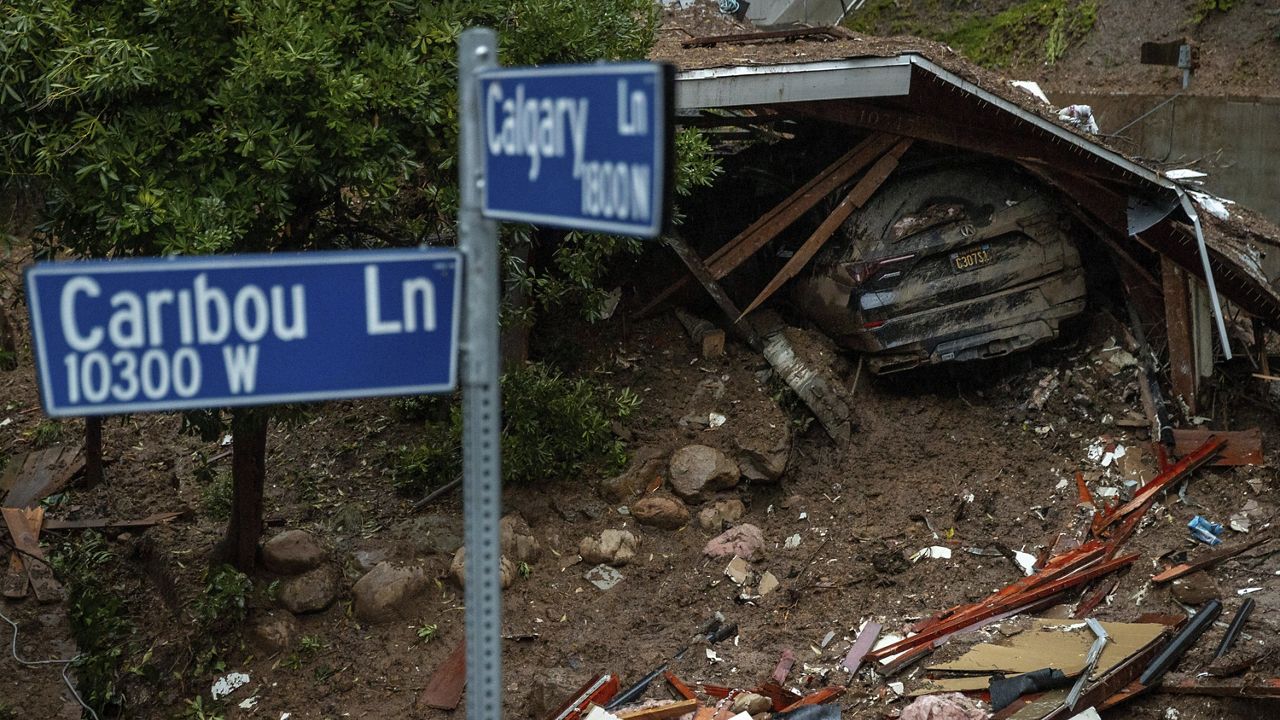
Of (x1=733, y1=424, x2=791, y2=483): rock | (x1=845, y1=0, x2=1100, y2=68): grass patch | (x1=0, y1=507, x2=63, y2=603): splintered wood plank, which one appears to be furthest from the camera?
(x1=845, y1=0, x2=1100, y2=68): grass patch

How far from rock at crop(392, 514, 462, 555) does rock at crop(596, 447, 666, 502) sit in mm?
1086

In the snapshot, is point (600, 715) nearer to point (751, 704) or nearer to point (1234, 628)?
point (751, 704)

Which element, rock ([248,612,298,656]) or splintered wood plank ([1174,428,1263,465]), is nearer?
rock ([248,612,298,656])

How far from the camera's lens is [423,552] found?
310 inches

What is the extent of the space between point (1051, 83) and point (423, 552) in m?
10.1

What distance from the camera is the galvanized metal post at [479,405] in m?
2.28

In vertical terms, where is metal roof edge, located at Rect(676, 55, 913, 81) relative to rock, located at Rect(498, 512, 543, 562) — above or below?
above

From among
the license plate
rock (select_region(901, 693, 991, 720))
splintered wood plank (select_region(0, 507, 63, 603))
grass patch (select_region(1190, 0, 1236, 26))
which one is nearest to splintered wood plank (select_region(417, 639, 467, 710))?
rock (select_region(901, 693, 991, 720))

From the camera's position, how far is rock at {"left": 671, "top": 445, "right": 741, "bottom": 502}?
8430 millimetres

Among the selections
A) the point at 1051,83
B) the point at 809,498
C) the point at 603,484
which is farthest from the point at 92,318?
the point at 1051,83

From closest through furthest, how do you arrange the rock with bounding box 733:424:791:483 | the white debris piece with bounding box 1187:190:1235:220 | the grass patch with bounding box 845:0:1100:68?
the rock with bounding box 733:424:791:483 → the white debris piece with bounding box 1187:190:1235:220 → the grass patch with bounding box 845:0:1100:68

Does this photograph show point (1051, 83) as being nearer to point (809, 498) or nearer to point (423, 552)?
point (809, 498)

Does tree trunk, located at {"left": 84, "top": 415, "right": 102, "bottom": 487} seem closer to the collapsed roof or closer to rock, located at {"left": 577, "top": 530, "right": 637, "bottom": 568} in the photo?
rock, located at {"left": 577, "top": 530, "right": 637, "bottom": 568}

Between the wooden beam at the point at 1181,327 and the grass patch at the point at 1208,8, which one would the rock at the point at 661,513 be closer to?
the wooden beam at the point at 1181,327
